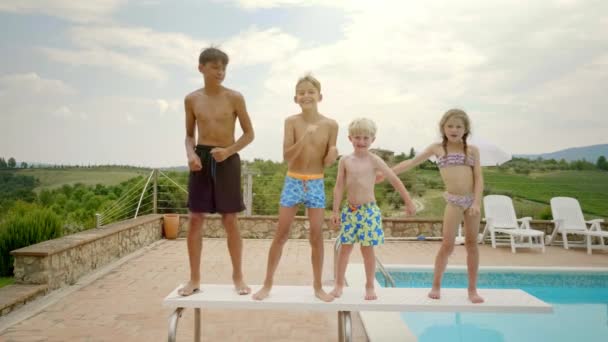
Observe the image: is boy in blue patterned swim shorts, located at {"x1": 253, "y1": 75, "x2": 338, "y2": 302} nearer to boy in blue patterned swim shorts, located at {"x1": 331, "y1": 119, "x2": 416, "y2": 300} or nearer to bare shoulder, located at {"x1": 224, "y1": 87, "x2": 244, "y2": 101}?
boy in blue patterned swim shorts, located at {"x1": 331, "y1": 119, "x2": 416, "y2": 300}

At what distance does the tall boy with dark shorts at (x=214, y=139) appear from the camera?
10.1 feet

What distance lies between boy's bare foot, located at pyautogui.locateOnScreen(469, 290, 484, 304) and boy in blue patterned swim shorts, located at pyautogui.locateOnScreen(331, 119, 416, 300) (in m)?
0.71

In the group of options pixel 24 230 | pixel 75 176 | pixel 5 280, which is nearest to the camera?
pixel 5 280

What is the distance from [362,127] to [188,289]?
1.74 meters

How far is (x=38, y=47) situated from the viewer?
612 inches

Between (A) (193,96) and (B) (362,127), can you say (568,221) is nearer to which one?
(B) (362,127)

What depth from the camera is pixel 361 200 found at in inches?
124

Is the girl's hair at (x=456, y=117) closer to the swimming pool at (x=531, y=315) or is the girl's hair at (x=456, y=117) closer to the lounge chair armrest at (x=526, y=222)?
the swimming pool at (x=531, y=315)

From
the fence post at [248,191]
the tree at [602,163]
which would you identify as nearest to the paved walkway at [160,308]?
the fence post at [248,191]

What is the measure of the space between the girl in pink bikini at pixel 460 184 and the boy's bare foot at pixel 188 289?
181 cm

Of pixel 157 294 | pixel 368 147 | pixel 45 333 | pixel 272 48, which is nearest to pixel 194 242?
pixel 368 147

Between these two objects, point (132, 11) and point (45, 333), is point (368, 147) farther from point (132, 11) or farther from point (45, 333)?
point (132, 11)

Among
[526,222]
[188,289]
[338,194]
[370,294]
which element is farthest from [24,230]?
[526,222]

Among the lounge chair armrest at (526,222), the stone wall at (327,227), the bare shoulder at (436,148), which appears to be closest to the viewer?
the bare shoulder at (436,148)
